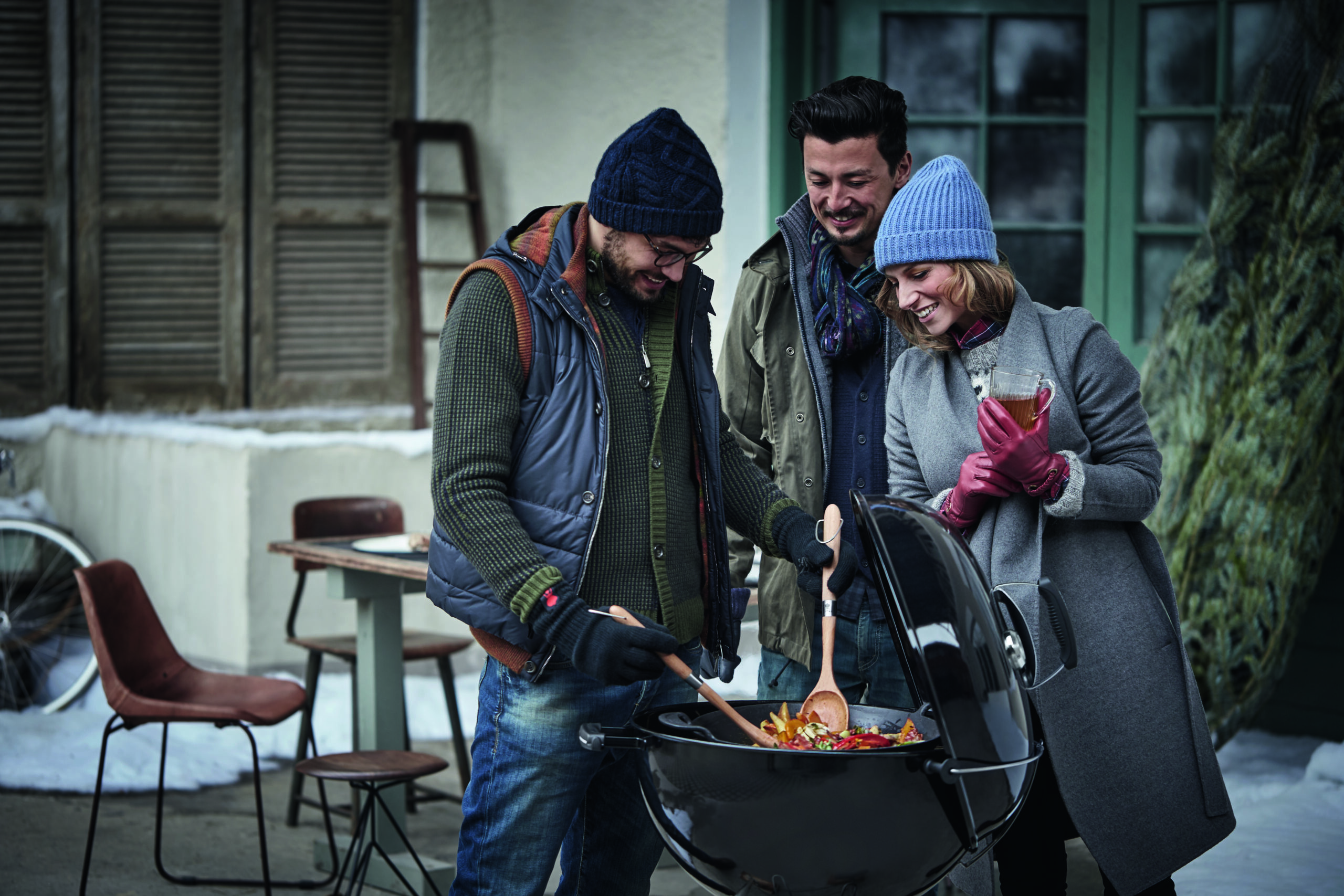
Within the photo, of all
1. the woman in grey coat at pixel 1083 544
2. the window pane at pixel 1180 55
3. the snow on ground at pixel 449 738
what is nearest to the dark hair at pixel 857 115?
the woman in grey coat at pixel 1083 544

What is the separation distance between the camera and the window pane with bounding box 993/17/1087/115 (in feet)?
16.9

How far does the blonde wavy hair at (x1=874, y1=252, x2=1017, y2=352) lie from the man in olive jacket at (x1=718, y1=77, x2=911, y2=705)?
260 millimetres

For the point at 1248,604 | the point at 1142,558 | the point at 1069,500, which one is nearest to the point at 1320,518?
the point at 1248,604

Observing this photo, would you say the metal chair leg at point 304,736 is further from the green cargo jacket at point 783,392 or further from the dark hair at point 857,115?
the dark hair at point 857,115

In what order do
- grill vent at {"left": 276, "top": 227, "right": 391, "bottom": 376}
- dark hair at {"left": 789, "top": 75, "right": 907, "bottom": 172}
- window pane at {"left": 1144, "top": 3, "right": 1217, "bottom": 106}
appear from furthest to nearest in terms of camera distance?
grill vent at {"left": 276, "top": 227, "right": 391, "bottom": 376} < window pane at {"left": 1144, "top": 3, "right": 1217, "bottom": 106} < dark hair at {"left": 789, "top": 75, "right": 907, "bottom": 172}

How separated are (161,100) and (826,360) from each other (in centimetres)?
466

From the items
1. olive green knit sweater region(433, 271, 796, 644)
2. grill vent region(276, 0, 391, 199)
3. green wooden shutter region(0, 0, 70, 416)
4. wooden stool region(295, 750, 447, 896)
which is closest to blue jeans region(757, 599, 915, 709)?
olive green knit sweater region(433, 271, 796, 644)

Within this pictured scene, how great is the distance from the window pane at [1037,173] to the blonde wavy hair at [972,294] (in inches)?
115

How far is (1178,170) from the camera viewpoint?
16.5 ft

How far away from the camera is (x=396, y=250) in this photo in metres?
6.60

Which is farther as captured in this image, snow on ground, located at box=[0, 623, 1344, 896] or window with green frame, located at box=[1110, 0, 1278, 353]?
window with green frame, located at box=[1110, 0, 1278, 353]

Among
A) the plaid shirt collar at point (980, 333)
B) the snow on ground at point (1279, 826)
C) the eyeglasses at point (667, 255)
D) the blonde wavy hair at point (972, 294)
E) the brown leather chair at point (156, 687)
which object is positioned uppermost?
the eyeglasses at point (667, 255)

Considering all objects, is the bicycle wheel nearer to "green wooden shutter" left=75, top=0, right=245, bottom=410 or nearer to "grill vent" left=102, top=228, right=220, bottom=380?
"green wooden shutter" left=75, top=0, right=245, bottom=410

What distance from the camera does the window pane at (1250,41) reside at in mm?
4715
